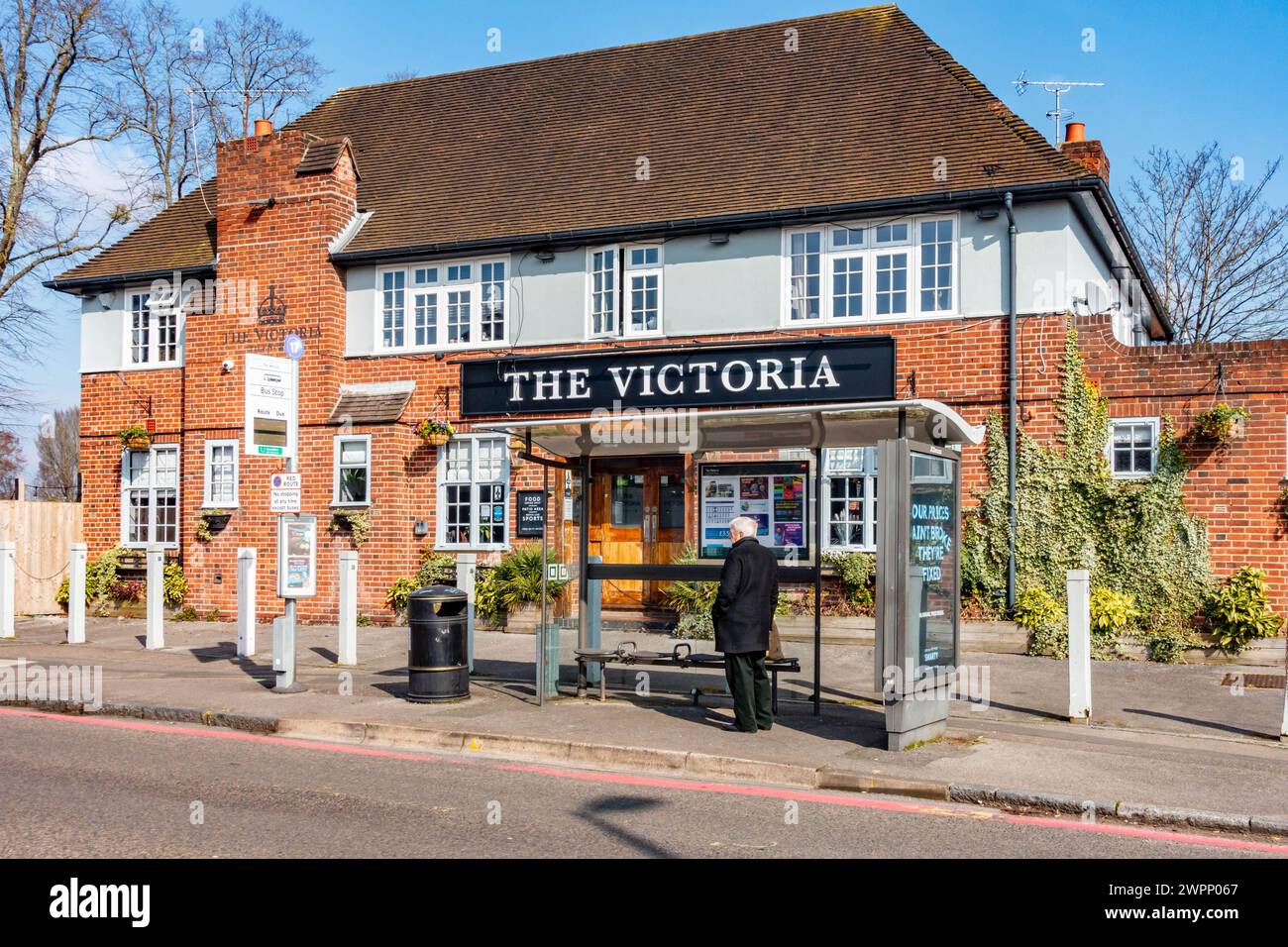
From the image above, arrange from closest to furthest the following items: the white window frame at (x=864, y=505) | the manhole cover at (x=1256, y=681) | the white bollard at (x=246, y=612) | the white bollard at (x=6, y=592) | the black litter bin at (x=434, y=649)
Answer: the black litter bin at (x=434, y=649) → the manhole cover at (x=1256, y=681) → the white bollard at (x=246, y=612) → the white window frame at (x=864, y=505) → the white bollard at (x=6, y=592)

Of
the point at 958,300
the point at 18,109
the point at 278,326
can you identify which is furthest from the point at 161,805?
the point at 18,109

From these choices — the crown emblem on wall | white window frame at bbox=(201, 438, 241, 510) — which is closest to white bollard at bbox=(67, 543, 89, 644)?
white window frame at bbox=(201, 438, 241, 510)

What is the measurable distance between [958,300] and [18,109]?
2168 cm

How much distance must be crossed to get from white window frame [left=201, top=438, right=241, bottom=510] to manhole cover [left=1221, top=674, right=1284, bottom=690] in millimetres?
15428

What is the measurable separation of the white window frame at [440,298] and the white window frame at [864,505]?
18.9ft

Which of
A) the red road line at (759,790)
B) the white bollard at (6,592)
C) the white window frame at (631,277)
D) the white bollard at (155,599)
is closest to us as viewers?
the red road line at (759,790)

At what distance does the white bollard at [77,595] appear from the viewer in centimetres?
1728

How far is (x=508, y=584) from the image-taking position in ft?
57.1

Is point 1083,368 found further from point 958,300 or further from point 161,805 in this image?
point 161,805

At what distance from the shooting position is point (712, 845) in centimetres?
675

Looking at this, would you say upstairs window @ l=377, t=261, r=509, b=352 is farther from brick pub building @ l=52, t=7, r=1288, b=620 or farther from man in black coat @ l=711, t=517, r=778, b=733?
man in black coat @ l=711, t=517, r=778, b=733

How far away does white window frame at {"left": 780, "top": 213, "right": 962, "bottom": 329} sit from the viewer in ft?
52.0

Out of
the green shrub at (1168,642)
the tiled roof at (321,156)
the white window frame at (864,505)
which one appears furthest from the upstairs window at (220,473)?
the green shrub at (1168,642)

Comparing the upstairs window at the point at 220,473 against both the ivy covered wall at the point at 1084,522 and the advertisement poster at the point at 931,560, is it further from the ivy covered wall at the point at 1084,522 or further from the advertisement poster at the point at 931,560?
the advertisement poster at the point at 931,560
